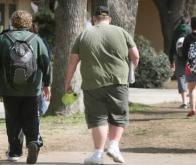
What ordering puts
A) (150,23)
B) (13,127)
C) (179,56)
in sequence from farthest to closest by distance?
(150,23) → (179,56) → (13,127)

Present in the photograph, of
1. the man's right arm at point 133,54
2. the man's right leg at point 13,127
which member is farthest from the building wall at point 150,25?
the man's right leg at point 13,127

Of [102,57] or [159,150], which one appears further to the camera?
[159,150]

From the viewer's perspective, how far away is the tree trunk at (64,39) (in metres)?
12.4

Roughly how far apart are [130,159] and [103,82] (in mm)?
1109

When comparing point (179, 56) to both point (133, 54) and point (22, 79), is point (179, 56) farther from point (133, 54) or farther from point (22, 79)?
point (22, 79)

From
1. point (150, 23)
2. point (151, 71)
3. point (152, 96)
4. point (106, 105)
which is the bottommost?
point (152, 96)

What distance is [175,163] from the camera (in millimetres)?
7660

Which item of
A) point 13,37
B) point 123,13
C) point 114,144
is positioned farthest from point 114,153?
point 123,13

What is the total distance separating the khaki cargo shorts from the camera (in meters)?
7.43

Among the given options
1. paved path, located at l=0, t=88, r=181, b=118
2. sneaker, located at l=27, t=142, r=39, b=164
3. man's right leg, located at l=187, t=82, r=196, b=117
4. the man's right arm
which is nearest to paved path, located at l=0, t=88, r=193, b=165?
sneaker, located at l=27, t=142, r=39, b=164

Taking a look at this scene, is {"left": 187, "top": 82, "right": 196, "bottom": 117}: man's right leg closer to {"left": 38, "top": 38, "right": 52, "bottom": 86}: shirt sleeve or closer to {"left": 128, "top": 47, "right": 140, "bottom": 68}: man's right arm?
{"left": 128, "top": 47, "right": 140, "bottom": 68}: man's right arm

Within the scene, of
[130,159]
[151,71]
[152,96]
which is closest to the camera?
[130,159]

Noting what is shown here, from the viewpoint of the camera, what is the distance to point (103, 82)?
738 centimetres

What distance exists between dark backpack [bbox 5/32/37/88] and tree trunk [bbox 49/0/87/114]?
489 cm
